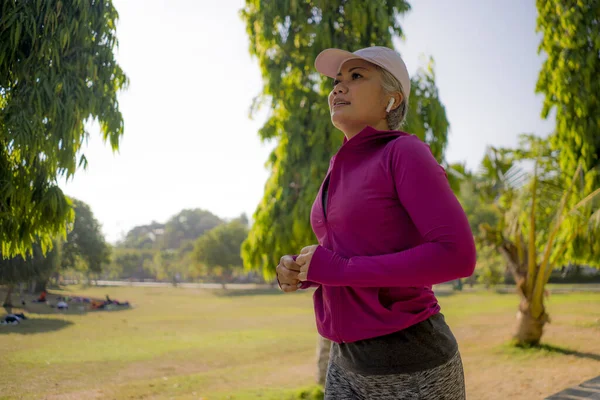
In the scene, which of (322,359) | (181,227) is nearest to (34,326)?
(322,359)

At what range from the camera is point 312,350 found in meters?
7.39

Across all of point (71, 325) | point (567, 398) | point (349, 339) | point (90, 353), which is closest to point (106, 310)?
point (71, 325)

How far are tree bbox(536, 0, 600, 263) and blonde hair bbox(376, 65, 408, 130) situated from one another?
6337 mm

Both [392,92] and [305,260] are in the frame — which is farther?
[392,92]

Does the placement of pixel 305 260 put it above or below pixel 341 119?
below

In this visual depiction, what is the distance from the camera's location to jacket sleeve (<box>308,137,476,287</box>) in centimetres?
80

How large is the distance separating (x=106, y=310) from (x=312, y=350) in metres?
3.14

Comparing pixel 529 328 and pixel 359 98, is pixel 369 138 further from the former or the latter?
pixel 529 328

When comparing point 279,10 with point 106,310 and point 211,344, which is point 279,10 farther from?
point 211,344

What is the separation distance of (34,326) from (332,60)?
12.4ft

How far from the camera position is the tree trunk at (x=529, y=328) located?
697 centimetres

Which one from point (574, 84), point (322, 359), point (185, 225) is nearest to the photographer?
point (322, 359)

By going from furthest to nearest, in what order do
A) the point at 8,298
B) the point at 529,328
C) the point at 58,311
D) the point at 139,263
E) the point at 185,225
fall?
the point at 185,225, the point at 139,263, the point at 529,328, the point at 58,311, the point at 8,298

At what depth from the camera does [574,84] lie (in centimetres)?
664
